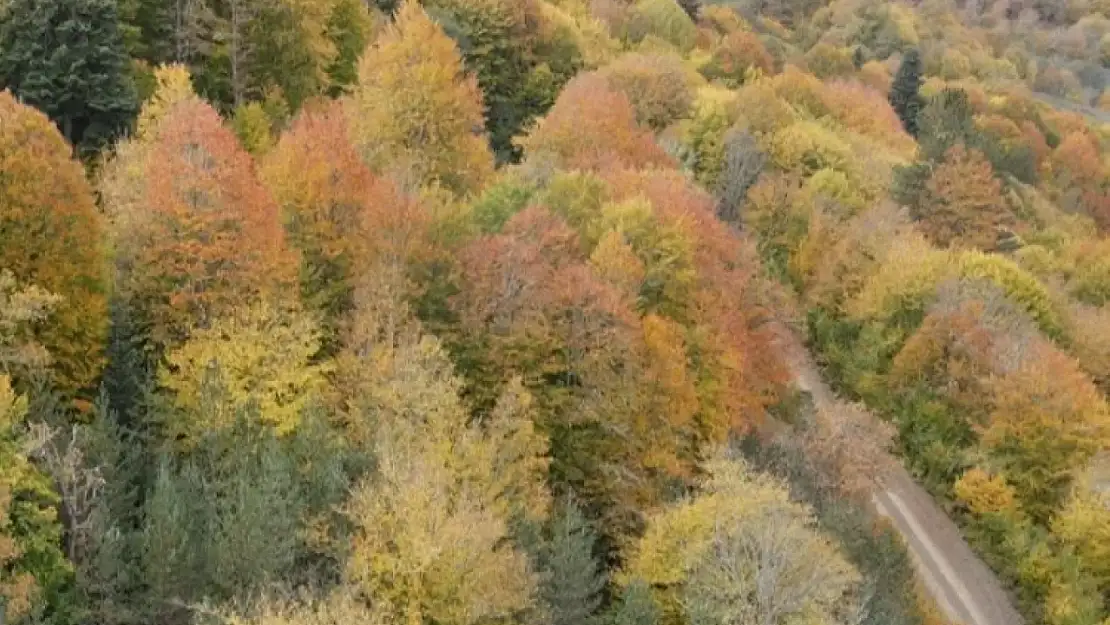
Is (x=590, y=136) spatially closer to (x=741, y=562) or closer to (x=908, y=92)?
(x=741, y=562)

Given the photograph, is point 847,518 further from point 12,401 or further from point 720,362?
point 12,401

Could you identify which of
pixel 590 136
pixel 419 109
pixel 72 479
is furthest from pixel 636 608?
pixel 590 136

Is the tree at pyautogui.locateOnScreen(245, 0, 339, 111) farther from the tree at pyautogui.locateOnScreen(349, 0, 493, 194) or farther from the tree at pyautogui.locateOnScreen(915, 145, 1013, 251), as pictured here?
the tree at pyautogui.locateOnScreen(915, 145, 1013, 251)

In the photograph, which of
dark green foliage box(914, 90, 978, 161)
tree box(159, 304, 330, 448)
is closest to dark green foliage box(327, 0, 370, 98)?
tree box(159, 304, 330, 448)

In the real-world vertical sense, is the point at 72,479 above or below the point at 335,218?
below

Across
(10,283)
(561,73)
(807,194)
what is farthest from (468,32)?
(10,283)

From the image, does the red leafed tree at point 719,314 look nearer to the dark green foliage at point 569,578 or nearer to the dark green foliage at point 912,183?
the dark green foliage at point 569,578

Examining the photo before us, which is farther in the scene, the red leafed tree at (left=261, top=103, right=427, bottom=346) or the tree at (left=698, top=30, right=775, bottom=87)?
the tree at (left=698, top=30, right=775, bottom=87)
